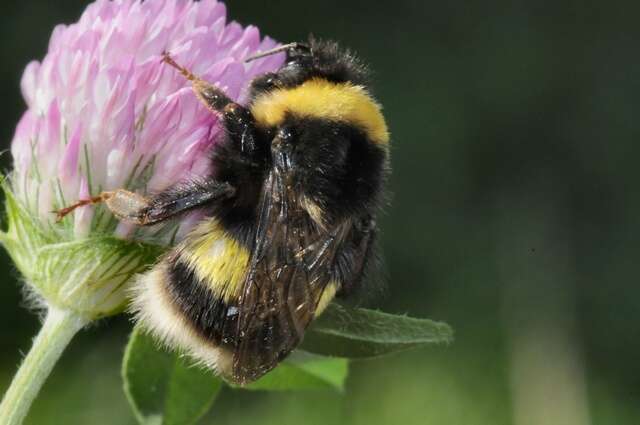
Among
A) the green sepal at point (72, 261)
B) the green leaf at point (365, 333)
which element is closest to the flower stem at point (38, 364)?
the green sepal at point (72, 261)

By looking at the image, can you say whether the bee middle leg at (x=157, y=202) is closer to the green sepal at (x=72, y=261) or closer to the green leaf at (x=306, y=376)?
the green sepal at (x=72, y=261)

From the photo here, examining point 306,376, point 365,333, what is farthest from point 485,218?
point 365,333

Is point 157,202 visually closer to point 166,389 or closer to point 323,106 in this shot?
point 323,106

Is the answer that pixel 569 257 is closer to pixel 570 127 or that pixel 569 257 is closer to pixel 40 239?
pixel 570 127

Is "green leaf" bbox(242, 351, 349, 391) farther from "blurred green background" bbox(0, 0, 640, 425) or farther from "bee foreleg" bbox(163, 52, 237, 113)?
"blurred green background" bbox(0, 0, 640, 425)

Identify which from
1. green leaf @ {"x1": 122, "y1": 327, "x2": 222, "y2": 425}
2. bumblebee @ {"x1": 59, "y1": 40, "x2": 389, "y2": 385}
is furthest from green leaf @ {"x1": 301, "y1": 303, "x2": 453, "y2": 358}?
green leaf @ {"x1": 122, "y1": 327, "x2": 222, "y2": 425}

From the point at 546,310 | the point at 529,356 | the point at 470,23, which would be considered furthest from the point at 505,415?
the point at 470,23
